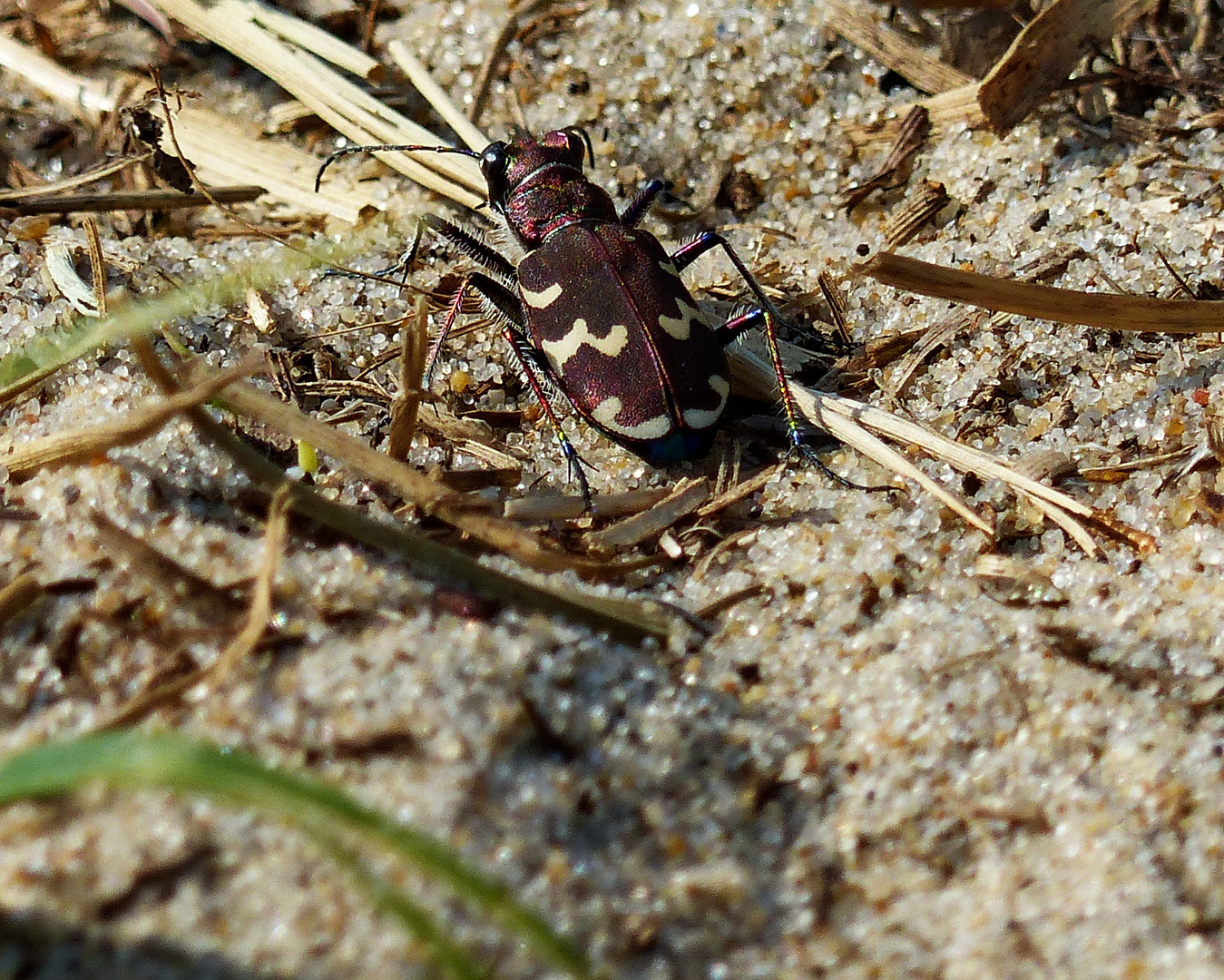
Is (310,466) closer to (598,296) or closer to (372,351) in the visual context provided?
(372,351)

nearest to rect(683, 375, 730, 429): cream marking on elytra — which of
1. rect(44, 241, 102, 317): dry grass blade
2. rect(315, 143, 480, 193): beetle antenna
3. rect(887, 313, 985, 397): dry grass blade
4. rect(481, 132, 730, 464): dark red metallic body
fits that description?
Answer: rect(481, 132, 730, 464): dark red metallic body

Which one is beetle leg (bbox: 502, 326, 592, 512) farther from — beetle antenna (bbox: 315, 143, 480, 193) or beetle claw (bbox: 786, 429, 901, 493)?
beetle antenna (bbox: 315, 143, 480, 193)

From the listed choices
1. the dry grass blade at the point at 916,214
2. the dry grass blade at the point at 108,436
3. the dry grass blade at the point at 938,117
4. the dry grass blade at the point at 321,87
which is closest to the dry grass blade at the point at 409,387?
the dry grass blade at the point at 108,436

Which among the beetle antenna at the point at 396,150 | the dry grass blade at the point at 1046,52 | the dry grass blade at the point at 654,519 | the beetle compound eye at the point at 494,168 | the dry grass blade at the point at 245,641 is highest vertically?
the beetle antenna at the point at 396,150

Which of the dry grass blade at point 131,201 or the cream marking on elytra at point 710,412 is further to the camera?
the dry grass blade at point 131,201

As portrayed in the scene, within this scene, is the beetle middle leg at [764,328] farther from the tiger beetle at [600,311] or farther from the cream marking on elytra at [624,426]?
the cream marking on elytra at [624,426]

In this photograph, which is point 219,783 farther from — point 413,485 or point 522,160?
point 522,160

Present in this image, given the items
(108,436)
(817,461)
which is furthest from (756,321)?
(108,436)
